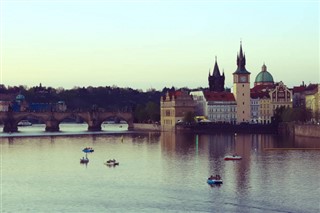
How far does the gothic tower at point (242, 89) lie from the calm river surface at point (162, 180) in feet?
143

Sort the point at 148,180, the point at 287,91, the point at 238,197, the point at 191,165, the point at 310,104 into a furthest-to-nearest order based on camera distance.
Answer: the point at 287,91, the point at 310,104, the point at 191,165, the point at 148,180, the point at 238,197

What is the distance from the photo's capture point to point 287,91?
124m

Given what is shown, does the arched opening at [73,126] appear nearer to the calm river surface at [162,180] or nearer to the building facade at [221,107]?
the building facade at [221,107]

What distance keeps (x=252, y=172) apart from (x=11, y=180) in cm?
1550

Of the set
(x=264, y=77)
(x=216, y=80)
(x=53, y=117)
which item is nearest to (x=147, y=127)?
(x=216, y=80)

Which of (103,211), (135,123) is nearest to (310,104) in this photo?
(135,123)

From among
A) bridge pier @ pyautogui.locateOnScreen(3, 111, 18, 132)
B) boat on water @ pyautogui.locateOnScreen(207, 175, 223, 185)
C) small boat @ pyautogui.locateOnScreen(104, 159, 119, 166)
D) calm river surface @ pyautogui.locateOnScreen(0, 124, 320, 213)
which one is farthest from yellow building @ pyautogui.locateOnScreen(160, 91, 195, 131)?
boat on water @ pyautogui.locateOnScreen(207, 175, 223, 185)

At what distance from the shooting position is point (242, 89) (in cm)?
12088

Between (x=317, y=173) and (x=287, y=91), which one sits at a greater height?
(x=287, y=91)

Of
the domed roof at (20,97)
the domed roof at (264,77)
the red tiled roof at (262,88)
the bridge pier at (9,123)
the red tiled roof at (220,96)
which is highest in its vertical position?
the domed roof at (264,77)

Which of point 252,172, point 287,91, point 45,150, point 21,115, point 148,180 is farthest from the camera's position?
point 21,115

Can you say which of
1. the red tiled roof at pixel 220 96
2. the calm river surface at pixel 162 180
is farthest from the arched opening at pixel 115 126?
the calm river surface at pixel 162 180

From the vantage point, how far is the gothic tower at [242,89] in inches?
4675

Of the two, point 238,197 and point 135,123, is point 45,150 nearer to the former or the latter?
point 238,197
